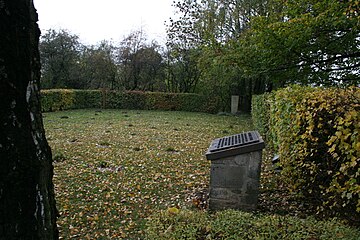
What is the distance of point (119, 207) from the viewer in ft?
14.0

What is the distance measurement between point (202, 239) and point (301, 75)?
8887 mm

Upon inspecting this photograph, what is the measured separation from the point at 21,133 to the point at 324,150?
3.24m

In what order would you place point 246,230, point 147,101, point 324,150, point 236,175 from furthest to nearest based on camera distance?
point 147,101 → point 236,175 → point 324,150 → point 246,230

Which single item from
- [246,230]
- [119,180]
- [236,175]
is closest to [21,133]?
[246,230]

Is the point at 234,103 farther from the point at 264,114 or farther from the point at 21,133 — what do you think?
the point at 21,133

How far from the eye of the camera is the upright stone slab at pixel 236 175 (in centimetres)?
384

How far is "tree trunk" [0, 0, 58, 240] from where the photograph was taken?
4.00 feet

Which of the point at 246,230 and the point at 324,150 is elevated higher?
the point at 324,150

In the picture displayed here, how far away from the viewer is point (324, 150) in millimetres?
3369

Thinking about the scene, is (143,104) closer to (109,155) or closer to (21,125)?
(109,155)

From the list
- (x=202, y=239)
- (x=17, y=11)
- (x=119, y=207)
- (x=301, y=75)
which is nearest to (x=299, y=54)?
(x=301, y=75)

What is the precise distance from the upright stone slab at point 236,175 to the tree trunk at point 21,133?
281 centimetres

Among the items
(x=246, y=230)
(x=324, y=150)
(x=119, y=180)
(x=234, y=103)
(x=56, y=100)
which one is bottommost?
(x=119, y=180)

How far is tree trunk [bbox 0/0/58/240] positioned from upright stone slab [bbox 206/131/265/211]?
2807mm
